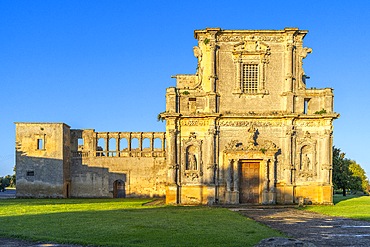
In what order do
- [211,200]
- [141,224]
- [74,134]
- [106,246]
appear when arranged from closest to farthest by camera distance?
[106,246]
[141,224]
[211,200]
[74,134]

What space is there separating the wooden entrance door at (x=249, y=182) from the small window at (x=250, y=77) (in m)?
5.28

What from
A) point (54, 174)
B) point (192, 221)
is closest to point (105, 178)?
point (54, 174)

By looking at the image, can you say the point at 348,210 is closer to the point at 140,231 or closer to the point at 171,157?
the point at 171,157

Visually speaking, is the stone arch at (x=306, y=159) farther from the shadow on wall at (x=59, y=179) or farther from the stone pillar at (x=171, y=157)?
the shadow on wall at (x=59, y=179)

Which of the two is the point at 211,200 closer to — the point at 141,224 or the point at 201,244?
the point at 141,224

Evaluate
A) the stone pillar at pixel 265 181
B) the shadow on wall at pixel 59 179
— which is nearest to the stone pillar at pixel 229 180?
the stone pillar at pixel 265 181

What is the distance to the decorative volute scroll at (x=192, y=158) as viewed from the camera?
28578mm

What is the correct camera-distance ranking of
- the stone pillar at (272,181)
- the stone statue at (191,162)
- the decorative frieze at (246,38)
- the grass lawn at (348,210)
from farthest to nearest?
the decorative frieze at (246,38) < the stone statue at (191,162) < the stone pillar at (272,181) < the grass lawn at (348,210)

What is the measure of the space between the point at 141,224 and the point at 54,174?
24814 millimetres

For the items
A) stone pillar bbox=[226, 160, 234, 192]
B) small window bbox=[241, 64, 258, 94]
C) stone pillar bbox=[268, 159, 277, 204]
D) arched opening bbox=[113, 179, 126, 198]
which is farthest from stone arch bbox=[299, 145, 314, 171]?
arched opening bbox=[113, 179, 126, 198]

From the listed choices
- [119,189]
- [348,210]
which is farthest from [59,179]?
[348,210]

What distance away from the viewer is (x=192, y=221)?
17766 millimetres

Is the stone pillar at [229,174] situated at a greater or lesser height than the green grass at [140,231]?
greater

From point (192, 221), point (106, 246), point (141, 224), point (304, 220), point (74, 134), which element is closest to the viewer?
point (106, 246)
